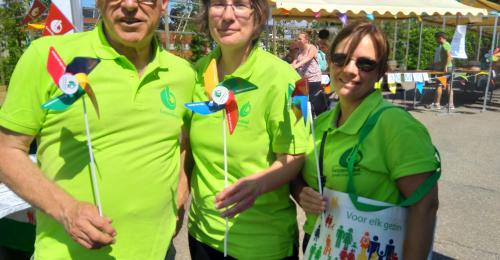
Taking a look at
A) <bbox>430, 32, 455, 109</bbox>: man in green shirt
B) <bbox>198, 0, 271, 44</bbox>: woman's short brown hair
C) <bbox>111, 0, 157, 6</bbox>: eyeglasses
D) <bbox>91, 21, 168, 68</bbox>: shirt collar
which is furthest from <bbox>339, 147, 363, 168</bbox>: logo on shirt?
<bbox>430, 32, 455, 109</bbox>: man in green shirt

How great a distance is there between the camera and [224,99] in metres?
1.67

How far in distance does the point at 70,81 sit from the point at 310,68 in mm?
7718

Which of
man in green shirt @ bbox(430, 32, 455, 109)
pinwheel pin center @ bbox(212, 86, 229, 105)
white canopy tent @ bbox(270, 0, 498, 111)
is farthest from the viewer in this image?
man in green shirt @ bbox(430, 32, 455, 109)

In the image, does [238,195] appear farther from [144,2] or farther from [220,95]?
[144,2]

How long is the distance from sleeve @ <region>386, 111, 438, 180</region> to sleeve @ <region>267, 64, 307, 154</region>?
0.38 metres

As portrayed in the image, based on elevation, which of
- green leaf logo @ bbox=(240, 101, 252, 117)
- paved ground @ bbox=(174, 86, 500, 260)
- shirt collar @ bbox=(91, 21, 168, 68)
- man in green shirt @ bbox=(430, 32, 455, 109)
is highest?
shirt collar @ bbox=(91, 21, 168, 68)

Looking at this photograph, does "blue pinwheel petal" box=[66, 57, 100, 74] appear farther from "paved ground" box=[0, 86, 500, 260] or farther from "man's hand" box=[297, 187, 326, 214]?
"paved ground" box=[0, 86, 500, 260]

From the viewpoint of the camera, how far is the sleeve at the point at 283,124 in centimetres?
181

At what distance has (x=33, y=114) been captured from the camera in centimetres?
148

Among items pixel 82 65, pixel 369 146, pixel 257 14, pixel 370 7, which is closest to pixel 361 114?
pixel 369 146

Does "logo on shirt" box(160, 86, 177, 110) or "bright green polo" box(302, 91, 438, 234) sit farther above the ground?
"logo on shirt" box(160, 86, 177, 110)

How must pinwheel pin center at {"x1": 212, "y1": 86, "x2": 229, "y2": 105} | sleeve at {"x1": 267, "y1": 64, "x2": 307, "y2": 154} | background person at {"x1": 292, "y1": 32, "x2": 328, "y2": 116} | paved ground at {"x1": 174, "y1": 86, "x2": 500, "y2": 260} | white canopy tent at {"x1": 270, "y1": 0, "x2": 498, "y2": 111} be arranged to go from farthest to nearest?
white canopy tent at {"x1": 270, "y1": 0, "x2": 498, "y2": 111} < background person at {"x1": 292, "y1": 32, "x2": 328, "y2": 116} < paved ground at {"x1": 174, "y1": 86, "x2": 500, "y2": 260} < sleeve at {"x1": 267, "y1": 64, "x2": 307, "y2": 154} < pinwheel pin center at {"x1": 212, "y1": 86, "x2": 229, "y2": 105}

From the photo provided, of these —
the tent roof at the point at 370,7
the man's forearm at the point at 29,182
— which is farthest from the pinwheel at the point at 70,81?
the tent roof at the point at 370,7

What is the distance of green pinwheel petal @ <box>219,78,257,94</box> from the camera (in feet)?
5.76
